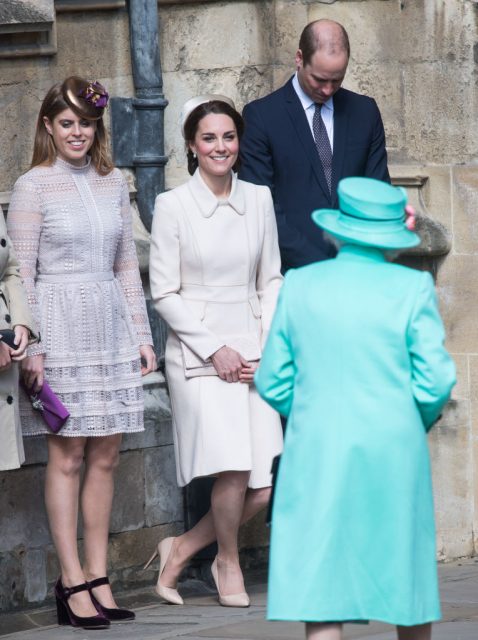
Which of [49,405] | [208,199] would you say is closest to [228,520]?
[49,405]

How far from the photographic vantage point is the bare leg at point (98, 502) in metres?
6.91

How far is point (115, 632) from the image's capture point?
21.9 feet

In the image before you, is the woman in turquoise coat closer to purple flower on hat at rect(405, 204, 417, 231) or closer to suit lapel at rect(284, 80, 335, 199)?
purple flower on hat at rect(405, 204, 417, 231)

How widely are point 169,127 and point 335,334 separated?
12.5 feet

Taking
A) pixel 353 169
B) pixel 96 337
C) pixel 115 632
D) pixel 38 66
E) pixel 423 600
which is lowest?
pixel 115 632

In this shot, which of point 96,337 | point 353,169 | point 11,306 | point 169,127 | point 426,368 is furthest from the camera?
point 169,127

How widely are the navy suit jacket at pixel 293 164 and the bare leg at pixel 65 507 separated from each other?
128cm

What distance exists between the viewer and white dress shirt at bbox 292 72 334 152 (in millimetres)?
7484

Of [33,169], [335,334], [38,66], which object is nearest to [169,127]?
[38,66]

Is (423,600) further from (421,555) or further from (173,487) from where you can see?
(173,487)

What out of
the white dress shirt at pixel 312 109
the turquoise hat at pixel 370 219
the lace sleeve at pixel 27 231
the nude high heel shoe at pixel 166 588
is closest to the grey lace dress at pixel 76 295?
the lace sleeve at pixel 27 231

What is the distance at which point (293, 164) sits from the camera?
7402 mm

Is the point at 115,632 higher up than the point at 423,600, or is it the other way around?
the point at 423,600

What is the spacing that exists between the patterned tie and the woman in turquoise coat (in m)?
2.63
